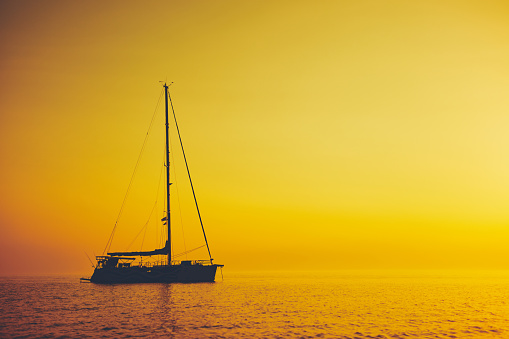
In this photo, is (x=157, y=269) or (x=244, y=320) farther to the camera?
(x=157, y=269)

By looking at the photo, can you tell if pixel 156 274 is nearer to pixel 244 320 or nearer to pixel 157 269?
pixel 157 269

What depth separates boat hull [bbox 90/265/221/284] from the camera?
2886 inches

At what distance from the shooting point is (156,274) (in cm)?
7394

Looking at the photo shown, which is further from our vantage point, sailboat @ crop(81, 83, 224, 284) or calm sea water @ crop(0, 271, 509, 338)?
sailboat @ crop(81, 83, 224, 284)

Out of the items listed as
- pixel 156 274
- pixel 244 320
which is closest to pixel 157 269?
pixel 156 274

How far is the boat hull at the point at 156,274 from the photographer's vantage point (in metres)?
73.3

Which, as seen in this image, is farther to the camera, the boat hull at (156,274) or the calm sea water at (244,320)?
the boat hull at (156,274)

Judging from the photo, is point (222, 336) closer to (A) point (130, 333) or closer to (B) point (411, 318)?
(A) point (130, 333)

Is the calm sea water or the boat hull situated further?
the boat hull

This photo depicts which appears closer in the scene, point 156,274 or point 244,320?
Answer: point 244,320

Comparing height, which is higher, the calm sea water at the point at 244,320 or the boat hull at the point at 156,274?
the boat hull at the point at 156,274

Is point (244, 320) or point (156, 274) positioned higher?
point (156, 274)

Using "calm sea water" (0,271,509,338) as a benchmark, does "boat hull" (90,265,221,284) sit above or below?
above

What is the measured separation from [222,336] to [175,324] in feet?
22.1
